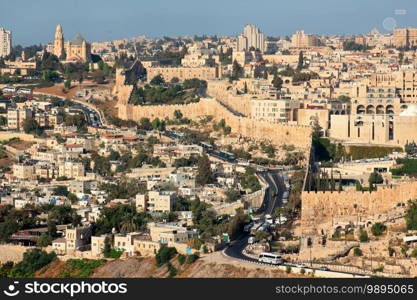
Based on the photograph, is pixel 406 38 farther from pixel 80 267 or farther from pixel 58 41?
pixel 80 267

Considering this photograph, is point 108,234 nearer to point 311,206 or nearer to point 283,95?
point 311,206

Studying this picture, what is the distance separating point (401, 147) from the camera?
48.1 m

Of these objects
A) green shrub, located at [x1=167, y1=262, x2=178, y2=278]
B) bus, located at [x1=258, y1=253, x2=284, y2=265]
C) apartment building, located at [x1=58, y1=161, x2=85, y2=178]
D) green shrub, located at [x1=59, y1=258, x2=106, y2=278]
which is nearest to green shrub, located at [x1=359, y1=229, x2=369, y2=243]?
bus, located at [x1=258, y1=253, x2=284, y2=265]

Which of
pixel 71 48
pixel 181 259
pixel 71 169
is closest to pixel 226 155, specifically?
pixel 71 169

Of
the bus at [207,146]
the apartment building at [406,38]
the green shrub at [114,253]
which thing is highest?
the apartment building at [406,38]

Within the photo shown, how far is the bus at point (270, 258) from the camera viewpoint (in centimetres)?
3359

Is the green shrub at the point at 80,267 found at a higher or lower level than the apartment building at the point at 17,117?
lower

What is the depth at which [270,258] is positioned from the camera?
34031mm

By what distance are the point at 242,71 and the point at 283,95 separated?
596 inches

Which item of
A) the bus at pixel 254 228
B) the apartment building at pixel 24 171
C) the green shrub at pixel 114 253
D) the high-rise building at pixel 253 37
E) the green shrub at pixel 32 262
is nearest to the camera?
the green shrub at pixel 114 253

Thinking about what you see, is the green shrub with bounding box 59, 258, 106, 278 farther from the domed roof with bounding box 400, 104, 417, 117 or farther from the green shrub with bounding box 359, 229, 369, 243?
the domed roof with bounding box 400, 104, 417, 117

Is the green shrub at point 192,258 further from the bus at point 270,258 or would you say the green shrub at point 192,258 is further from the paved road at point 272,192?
the paved road at point 272,192

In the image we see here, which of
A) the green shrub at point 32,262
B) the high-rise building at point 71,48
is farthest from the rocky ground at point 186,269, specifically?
the high-rise building at point 71,48

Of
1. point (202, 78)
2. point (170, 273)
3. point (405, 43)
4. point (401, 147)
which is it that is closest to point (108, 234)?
point (170, 273)
